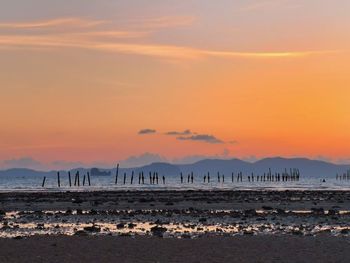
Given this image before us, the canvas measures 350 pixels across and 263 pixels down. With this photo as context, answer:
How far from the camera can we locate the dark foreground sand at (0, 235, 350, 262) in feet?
70.1

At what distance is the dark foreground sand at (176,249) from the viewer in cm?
2138

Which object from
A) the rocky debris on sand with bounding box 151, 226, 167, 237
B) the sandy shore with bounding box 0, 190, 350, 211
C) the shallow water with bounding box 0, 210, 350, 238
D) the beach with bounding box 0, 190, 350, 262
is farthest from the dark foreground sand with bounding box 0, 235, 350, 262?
the sandy shore with bounding box 0, 190, 350, 211

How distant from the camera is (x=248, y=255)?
22031 millimetres

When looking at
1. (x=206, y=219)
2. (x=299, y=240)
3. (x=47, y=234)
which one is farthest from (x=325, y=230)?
(x=47, y=234)

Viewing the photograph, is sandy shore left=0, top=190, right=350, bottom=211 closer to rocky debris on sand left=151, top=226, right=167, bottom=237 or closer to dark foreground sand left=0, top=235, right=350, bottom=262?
rocky debris on sand left=151, top=226, right=167, bottom=237

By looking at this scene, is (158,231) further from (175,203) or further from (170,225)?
(175,203)

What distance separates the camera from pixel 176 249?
77.7 ft

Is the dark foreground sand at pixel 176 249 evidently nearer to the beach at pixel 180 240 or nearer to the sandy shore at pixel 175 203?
the beach at pixel 180 240

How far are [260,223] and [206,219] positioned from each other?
4353 mm

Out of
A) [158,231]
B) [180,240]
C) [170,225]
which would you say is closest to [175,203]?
[170,225]

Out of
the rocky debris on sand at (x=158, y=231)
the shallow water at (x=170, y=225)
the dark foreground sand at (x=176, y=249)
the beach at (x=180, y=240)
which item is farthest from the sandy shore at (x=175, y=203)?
the dark foreground sand at (x=176, y=249)

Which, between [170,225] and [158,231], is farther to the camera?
[170,225]

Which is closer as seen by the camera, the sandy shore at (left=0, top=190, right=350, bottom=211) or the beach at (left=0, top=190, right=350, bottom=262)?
the beach at (left=0, top=190, right=350, bottom=262)

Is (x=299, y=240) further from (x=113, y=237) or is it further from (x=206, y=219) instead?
(x=206, y=219)
